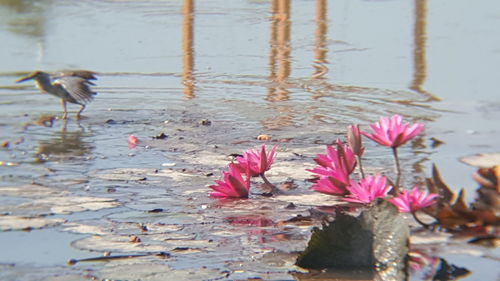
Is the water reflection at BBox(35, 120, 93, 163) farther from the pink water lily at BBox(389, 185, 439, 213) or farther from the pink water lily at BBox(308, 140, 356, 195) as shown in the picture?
the pink water lily at BBox(389, 185, 439, 213)

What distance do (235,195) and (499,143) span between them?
2.01 m

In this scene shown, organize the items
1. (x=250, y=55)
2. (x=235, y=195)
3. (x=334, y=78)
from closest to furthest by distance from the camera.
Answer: (x=235, y=195), (x=334, y=78), (x=250, y=55)

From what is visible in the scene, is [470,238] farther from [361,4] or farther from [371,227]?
[361,4]

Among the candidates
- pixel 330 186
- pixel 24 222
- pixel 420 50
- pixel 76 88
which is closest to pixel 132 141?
pixel 76 88

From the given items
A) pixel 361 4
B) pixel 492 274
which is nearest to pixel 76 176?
pixel 492 274

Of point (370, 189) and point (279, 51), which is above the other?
point (279, 51)

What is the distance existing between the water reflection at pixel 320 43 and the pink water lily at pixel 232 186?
398 centimetres

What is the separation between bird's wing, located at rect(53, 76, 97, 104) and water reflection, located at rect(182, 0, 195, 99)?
32.9 inches

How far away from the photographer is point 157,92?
7633 millimetres

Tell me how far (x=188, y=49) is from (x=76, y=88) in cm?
300

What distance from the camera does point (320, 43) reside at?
9.90 metres

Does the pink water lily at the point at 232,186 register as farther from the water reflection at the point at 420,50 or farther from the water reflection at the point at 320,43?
the water reflection at the point at 320,43

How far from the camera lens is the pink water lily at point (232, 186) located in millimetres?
4219

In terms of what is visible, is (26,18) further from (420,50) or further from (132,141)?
(132,141)
